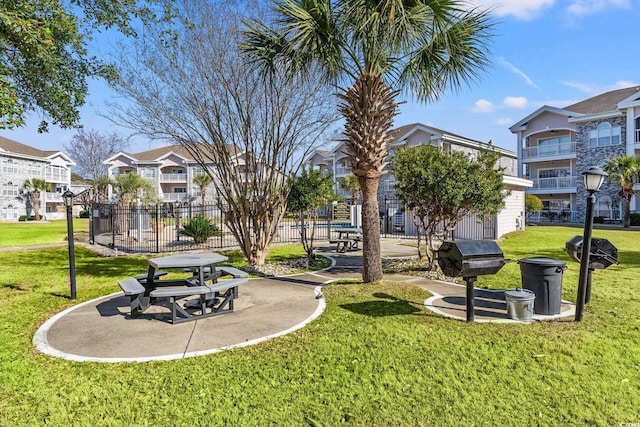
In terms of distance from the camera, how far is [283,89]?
10258 millimetres

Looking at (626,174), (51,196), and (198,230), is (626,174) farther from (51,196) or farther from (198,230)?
(51,196)

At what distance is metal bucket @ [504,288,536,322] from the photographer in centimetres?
574

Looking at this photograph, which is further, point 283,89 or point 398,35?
point 283,89

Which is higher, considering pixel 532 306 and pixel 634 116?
pixel 634 116

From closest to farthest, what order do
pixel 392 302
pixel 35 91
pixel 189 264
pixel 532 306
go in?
1. pixel 532 306
2. pixel 189 264
3. pixel 392 302
4. pixel 35 91

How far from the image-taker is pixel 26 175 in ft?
146

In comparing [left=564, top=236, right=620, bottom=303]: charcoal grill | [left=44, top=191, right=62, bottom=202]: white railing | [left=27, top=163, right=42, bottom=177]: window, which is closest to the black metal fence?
[left=564, top=236, right=620, bottom=303]: charcoal grill

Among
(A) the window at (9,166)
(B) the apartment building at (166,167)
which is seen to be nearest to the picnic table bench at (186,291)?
(B) the apartment building at (166,167)

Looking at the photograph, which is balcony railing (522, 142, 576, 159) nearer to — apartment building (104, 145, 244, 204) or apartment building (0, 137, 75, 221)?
apartment building (104, 145, 244, 204)

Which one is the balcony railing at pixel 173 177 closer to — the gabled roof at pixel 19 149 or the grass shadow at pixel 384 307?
the gabled roof at pixel 19 149

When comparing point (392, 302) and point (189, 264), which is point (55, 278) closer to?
point (189, 264)

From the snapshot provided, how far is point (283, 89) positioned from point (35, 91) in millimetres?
5784

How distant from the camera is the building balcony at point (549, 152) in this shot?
33.7 m

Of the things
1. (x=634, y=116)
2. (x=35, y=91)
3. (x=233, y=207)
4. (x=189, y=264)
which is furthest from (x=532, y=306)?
(x=634, y=116)
